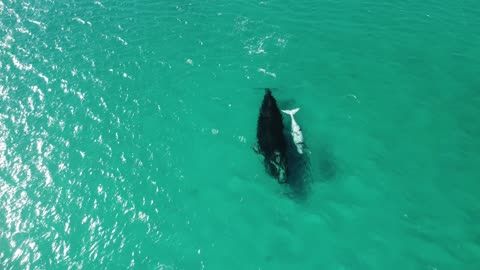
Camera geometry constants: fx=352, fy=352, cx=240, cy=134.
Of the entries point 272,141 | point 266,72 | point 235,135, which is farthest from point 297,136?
point 266,72

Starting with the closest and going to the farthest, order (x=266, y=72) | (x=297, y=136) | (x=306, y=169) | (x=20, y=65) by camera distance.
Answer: (x=306, y=169), (x=297, y=136), (x=266, y=72), (x=20, y=65)

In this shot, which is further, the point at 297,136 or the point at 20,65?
the point at 20,65

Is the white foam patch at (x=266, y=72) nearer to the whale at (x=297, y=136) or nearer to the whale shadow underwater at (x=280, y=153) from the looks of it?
the whale shadow underwater at (x=280, y=153)

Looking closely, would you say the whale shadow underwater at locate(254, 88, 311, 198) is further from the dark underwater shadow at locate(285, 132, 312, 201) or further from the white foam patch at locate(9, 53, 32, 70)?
the white foam patch at locate(9, 53, 32, 70)

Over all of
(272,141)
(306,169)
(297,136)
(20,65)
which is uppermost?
(20,65)

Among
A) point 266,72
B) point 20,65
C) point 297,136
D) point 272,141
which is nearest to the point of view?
point 272,141

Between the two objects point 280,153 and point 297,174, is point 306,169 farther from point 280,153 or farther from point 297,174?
point 280,153

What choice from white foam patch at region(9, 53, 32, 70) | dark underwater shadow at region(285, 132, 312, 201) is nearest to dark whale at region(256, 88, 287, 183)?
dark underwater shadow at region(285, 132, 312, 201)

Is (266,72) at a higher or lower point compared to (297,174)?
higher

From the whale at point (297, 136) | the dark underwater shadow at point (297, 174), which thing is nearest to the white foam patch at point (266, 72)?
the whale at point (297, 136)
